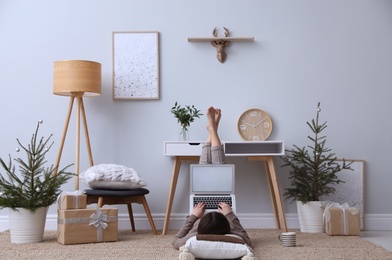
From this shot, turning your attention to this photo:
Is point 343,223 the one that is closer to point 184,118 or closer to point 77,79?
point 184,118

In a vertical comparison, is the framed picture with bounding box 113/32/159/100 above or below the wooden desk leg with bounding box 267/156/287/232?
above

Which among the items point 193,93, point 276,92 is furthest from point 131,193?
point 276,92

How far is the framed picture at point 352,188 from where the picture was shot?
5504 mm

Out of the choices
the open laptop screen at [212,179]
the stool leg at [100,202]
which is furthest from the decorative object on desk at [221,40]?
the stool leg at [100,202]

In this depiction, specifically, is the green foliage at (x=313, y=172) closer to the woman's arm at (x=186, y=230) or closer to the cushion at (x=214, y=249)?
the woman's arm at (x=186, y=230)

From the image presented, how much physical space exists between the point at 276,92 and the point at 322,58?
0.54 m

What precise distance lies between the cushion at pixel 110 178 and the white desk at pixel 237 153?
1.36ft

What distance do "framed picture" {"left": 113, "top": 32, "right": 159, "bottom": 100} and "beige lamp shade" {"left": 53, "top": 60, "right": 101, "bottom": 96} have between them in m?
0.43

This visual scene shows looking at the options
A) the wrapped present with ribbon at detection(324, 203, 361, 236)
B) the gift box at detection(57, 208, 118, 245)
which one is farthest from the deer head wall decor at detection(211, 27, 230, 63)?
the gift box at detection(57, 208, 118, 245)

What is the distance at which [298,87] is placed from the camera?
559cm

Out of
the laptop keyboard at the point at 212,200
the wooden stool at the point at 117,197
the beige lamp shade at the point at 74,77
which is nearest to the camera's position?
the laptop keyboard at the point at 212,200

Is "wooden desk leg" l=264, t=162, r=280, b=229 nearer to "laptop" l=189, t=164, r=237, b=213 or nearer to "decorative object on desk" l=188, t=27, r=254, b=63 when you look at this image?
"laptop" l=189, t=164, r=237, b=213

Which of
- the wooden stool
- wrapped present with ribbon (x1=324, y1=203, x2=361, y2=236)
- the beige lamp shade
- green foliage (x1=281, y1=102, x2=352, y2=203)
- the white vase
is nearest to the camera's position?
the wooden stool

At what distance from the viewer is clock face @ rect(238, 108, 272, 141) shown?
549 cm
